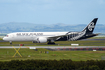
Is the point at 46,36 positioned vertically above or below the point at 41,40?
above

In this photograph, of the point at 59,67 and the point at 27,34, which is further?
the point at 27,34

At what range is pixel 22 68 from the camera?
25.7 metres

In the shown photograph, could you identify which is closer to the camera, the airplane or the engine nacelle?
the engine nacelle

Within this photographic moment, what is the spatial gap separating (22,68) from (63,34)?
4752 centimetres

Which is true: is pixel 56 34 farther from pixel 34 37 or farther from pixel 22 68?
pixel 22 68

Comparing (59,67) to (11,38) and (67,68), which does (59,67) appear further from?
(11,38)

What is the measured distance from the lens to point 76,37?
70.8 m

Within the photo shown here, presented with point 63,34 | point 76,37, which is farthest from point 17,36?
point 76,37

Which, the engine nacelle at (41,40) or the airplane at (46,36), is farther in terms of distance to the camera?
the airplane at (46,36)

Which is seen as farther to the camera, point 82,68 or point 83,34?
point 83,34

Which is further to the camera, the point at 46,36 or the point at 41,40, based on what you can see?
the point at 46,36

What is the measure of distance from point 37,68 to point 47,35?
45893mm

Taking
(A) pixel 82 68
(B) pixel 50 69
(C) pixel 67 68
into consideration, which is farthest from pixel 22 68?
(A) pixel 82 68

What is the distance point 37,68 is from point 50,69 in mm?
1891
